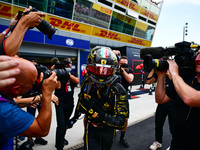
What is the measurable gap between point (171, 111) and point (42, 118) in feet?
9.07

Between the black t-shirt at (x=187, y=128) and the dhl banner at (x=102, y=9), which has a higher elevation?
the dhl banner at (x=102, y=9)

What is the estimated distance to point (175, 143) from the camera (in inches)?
61.5

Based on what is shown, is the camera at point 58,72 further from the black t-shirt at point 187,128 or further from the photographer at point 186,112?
the black t-shirt at point 187,128

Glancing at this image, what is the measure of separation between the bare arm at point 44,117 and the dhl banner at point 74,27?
31.4 feet

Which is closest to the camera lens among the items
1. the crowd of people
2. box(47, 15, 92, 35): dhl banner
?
the crowd of people

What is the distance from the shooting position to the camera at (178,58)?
138 cm

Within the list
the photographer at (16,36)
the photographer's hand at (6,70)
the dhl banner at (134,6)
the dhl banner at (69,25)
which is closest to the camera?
the photographer's hand at (6,70)

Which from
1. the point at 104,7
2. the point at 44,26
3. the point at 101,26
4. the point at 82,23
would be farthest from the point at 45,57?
the point at 44,26

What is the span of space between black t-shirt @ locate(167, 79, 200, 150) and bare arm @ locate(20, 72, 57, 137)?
1.47 m

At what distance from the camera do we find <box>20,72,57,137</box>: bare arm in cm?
110

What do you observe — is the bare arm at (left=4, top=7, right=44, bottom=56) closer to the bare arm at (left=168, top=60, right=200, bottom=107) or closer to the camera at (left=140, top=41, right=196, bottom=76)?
the camera at (left=140, top=41, right=196, bottom=76)

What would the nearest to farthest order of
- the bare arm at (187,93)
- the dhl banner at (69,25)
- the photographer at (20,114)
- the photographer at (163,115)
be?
the photographer at (20,114), the bare arm at (187,93), the photographer at (163,115), the dhl banner at (69,25)

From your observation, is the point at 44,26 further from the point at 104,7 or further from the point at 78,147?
the point at 104,7

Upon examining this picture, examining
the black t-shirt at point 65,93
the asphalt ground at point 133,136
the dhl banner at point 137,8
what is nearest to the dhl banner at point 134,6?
the dhl banner at point 137,8
